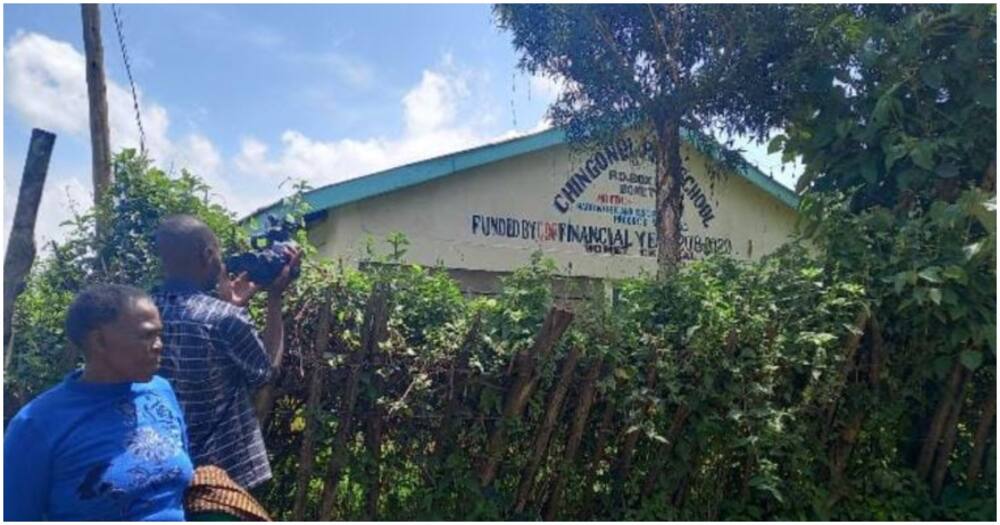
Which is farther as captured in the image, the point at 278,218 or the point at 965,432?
the point at 965,432

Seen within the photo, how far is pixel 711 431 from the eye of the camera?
3.62m

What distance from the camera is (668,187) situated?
9570mm

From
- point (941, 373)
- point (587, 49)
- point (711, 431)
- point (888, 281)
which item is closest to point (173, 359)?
point (711, 431)

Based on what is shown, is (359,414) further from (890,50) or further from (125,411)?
(890,50)

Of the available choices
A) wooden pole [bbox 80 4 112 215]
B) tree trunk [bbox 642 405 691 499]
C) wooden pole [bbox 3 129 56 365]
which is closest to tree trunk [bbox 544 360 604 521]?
tree trunk [bbox 642 405 691 499]

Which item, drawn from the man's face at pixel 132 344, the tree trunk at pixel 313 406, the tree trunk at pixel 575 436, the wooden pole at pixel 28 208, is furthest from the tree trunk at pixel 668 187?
the man's face at pixel 132 344

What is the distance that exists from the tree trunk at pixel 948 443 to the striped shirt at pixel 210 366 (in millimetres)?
3259

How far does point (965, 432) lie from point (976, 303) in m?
0.76

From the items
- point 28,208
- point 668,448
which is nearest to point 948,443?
point 668,448

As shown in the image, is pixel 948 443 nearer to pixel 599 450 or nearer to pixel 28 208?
pixel 599 450

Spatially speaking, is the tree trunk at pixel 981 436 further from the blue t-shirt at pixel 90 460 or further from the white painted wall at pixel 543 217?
the white painted wall at pixel 543 217

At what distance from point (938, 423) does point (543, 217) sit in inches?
261

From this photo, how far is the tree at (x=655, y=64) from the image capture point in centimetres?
852

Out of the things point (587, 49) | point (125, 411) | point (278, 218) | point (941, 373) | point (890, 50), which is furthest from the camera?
point (587, 49)
